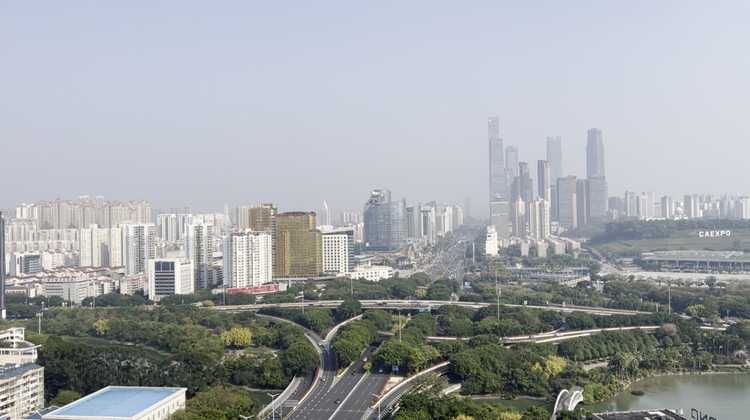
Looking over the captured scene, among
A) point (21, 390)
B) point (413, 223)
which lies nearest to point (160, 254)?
point (21, 390)

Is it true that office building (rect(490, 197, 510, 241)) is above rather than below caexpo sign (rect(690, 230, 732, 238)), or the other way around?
above

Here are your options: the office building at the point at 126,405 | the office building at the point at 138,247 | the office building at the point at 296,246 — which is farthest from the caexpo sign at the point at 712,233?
the office building at the point at 126,405

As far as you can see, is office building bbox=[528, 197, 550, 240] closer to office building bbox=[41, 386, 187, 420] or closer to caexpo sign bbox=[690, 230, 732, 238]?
caexpo sign bbox=[690, 230, 732, 238]

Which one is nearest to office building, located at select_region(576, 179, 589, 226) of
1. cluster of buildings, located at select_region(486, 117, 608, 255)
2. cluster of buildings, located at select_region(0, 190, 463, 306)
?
cluster of buildings, located at select_region(486, 117, 608, 255)

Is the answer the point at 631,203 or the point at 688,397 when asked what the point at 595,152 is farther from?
the point at 688,397

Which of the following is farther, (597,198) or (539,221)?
(597,198)

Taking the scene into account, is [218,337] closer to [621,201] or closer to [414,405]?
[414,405]

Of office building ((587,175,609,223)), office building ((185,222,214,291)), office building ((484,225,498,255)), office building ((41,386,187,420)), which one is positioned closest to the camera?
office building ((41,386,187,420))

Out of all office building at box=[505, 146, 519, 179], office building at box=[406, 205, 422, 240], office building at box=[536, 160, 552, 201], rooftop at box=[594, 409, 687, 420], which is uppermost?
office building at box=[505, 146, 519, 179]
